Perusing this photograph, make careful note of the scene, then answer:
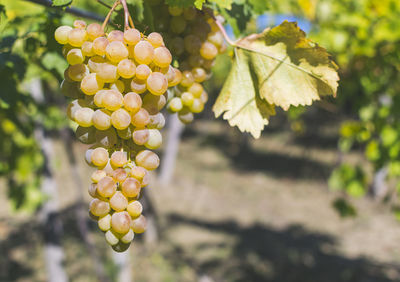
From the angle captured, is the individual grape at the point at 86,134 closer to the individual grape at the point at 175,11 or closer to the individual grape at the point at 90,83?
the individual grape at the point at 90,83

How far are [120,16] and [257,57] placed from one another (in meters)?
0.33

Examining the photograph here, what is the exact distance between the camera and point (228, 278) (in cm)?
570

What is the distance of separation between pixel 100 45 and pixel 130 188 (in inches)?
10.5

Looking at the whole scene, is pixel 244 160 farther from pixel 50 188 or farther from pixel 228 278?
pixel 50 188

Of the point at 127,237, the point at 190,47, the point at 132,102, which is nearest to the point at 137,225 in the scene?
the point at 127,237

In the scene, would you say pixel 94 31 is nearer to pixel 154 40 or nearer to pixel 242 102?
pixel 154 40

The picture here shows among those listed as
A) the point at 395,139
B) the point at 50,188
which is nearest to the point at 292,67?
the point at 395,139

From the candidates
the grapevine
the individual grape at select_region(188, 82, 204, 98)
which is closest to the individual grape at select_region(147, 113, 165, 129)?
the grapevine

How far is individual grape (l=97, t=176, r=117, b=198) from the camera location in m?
0.66

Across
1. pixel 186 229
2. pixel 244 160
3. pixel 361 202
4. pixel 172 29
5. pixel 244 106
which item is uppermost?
pixel 172 29

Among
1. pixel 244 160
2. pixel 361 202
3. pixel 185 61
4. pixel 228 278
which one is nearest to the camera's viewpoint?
pixel 185 61

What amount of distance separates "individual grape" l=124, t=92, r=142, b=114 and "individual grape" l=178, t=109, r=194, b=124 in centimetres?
29

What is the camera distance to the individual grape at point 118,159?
691 mm

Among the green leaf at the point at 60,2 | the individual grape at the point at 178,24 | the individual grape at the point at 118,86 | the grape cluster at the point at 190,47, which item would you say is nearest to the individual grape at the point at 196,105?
the grape cluster at the point at 190,47
